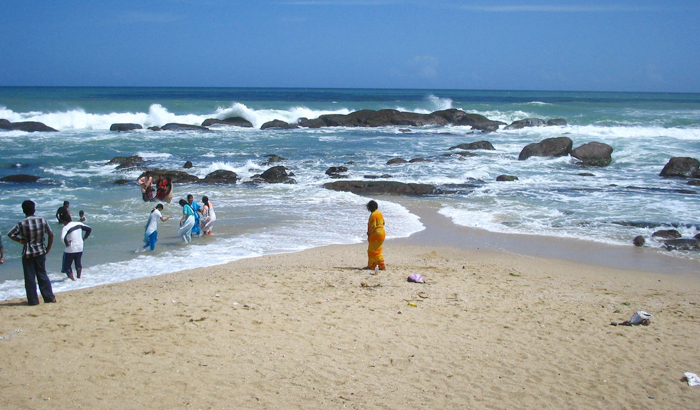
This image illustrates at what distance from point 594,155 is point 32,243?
917 inches

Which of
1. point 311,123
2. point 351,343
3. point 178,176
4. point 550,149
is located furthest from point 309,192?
point 311,123

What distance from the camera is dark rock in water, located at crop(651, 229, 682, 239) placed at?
40.6 feet

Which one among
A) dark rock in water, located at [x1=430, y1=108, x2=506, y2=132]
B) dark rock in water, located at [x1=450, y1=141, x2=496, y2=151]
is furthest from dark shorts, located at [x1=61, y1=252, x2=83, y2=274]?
dark rock in water, located at [x1=430, y1=108, x2=506, y2=132]

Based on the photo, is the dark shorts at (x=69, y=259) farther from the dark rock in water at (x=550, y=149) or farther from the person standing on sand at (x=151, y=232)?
the dark rock in water at (x=550, y=149)

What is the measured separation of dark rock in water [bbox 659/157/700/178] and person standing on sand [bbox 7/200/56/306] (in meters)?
21.4

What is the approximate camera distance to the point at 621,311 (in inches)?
305

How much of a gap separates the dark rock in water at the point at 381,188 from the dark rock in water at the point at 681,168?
32.2 ft

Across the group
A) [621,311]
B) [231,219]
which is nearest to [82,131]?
[231,219]

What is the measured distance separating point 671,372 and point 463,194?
12.4 m

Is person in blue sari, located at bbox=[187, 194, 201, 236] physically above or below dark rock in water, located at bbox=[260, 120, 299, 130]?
below

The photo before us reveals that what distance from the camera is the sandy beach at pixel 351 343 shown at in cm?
514

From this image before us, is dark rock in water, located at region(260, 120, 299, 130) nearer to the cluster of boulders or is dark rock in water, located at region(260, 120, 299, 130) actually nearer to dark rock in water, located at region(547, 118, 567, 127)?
dark rock in water, located at region(547, 118, 567, 127)

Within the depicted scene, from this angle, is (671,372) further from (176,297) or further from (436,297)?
(176,297)

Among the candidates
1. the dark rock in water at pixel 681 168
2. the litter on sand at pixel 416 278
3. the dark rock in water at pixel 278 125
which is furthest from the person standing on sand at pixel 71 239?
the dark rock in water at pixel 278 125
